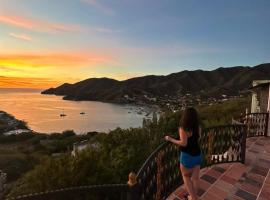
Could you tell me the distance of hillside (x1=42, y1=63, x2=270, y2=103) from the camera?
277 feet

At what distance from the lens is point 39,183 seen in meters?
7.81

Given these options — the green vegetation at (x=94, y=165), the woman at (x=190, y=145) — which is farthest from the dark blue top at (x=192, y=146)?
the green vegetation at (x=94, y=165)

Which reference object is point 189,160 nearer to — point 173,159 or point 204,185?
Result: point 173,159

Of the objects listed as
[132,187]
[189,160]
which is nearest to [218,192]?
[189,160]

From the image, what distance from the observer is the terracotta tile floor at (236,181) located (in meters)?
4.43

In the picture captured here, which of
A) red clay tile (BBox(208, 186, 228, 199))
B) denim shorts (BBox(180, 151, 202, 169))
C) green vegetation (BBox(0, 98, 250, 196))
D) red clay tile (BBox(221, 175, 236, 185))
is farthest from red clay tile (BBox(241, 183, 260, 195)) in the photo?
green vegetation (BBox(0, 98, 250, 196))

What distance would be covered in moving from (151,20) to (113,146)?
1049 cm

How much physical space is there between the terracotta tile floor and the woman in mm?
772

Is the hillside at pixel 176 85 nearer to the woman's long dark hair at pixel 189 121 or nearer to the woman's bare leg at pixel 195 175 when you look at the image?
the woman's bare leg at pixel 195 175

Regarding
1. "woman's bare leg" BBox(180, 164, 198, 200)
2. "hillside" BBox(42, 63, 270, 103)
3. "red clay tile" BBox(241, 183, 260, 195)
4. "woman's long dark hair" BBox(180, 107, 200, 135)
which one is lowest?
"red clay tile" BBox(241, 183, 260, 195)

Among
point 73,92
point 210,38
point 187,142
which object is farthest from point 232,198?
point 73,92

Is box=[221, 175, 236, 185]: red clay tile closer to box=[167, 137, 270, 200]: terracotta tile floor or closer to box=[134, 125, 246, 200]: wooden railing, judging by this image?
box=[167, 137, 270, 200]: terracotta tile floor

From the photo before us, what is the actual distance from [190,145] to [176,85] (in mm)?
110875

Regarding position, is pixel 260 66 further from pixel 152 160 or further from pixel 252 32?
pixel 152 160
